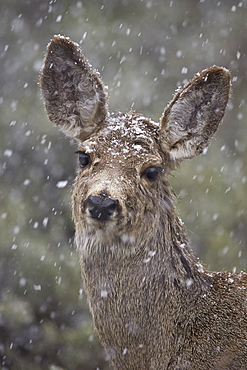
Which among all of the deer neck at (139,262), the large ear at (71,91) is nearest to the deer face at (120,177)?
the deer neck at (139,262)

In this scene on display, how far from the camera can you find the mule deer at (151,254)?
3904mm

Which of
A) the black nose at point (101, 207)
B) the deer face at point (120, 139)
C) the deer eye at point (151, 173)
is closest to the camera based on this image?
the black nose at point (101, 207)

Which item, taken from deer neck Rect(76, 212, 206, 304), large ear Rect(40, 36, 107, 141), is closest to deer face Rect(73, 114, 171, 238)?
deer neck Rect(76, 212, 206, 304)

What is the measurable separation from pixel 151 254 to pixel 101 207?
67 centimetres

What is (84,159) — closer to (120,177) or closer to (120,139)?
(120,139)

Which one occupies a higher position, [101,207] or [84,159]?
[84,159]

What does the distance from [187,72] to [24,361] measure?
570cm

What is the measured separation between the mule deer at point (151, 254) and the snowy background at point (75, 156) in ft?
8.14

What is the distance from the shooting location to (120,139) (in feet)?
14.0

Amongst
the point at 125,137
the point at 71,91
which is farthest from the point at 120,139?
the point at 71,91

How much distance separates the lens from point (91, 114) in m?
4.65

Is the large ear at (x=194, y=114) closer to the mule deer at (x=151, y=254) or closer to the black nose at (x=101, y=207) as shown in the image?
the mule deer at (x=151, y=254)

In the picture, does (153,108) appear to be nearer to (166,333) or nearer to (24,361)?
(24,361)

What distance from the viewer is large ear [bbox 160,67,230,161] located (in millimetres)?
4406
